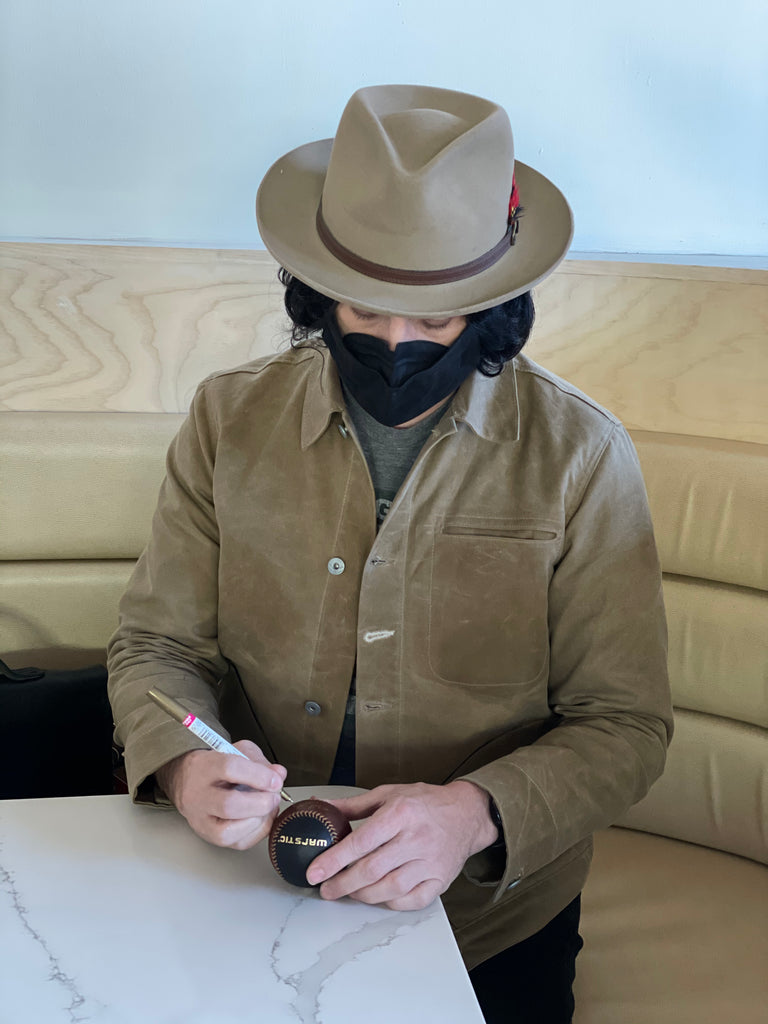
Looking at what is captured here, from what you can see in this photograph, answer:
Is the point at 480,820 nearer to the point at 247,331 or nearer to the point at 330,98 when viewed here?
the point at 247,331

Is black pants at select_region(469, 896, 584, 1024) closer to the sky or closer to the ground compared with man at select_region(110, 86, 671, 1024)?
closer to the ground

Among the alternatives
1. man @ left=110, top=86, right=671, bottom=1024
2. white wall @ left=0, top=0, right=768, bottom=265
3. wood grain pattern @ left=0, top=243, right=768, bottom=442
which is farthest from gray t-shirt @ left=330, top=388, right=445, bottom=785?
white wall @ left=0, top=0, right=768, bottom=265

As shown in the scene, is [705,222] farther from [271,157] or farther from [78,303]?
[78,303]

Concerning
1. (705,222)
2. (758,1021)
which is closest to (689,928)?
(758,1021)

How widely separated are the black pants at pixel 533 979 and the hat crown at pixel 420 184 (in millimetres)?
902

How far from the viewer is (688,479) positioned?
5.53 feet

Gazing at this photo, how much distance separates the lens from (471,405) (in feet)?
4.05

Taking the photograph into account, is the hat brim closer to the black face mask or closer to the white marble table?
the black face mask

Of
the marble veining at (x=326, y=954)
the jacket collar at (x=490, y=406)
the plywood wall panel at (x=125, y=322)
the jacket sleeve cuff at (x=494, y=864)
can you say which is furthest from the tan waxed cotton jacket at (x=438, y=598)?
the plywood wall panel at (x=125, y=322)

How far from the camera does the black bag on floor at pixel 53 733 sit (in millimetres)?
1571

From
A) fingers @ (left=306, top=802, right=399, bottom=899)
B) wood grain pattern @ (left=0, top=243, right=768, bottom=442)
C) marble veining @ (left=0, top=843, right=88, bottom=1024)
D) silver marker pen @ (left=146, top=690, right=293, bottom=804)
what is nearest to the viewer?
marble veining @ (left=0, top=843, right=88, bottom=1024)

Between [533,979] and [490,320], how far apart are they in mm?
863

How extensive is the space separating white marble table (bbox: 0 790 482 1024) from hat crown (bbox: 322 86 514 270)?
0.69 meters

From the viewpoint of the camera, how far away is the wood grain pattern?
5.82 feet
